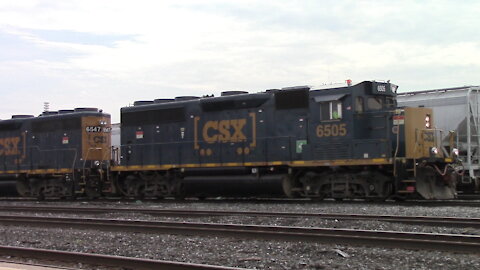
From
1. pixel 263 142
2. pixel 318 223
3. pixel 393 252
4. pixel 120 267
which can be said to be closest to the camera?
pixel 120 267

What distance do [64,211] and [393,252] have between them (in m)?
10.3

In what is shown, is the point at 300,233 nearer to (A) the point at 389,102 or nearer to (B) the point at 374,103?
(B) the point at 374,103

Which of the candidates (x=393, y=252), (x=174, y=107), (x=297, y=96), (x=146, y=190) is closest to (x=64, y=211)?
(x=146, y=190)

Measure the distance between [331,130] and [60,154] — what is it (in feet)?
36.3

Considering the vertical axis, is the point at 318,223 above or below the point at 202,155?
below

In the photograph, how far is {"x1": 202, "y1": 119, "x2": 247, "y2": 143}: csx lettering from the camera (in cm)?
1664

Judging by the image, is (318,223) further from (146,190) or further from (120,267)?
(146,190)

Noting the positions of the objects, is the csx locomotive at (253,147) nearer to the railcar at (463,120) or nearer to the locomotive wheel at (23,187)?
the locomotive wheel at (23,187)

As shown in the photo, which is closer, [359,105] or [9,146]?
[359,105]

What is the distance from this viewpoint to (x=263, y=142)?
16.2 metres

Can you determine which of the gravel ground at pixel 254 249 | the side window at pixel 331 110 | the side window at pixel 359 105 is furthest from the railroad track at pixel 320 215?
the side window at pixel 359 105

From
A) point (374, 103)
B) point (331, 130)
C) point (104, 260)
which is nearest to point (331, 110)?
point (331, 130)

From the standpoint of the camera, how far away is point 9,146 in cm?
2197

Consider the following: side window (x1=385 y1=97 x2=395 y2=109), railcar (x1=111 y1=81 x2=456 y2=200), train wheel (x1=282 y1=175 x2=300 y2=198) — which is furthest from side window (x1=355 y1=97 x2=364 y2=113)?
train wheel (x1=282 y1=175 x2=300 y2=198)
